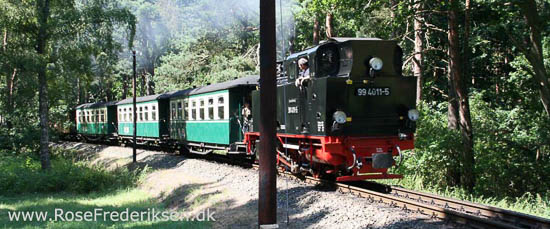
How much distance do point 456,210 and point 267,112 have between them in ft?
13.5

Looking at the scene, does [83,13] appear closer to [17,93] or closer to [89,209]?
[89,209]

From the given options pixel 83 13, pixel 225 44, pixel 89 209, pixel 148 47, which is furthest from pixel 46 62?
pixel 148 47

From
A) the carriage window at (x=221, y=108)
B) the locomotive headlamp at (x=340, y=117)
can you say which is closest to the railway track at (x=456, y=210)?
the locomotive headlamp at (x=340, y=117)

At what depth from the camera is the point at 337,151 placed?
31.4ft

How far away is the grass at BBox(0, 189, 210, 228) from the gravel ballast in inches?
22.1

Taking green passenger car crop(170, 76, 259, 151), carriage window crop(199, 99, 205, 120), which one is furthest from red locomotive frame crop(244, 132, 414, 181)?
carriage window crop(199, 99, 205, 120)

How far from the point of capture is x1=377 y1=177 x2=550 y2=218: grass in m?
10.5

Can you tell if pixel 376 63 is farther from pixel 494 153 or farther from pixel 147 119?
pixel 147 119

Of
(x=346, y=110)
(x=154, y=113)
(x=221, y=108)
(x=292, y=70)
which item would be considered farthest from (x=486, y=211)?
(x=154, y=113)

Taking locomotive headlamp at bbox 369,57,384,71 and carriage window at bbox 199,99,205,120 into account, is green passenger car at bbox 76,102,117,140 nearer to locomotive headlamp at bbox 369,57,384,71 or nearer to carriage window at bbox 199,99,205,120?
carriage window at bbox 199,99,205,120

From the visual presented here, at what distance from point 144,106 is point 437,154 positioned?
15.7 meters

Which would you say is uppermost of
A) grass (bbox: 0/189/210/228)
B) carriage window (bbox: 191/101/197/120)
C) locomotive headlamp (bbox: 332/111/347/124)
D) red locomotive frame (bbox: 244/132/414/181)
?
carriage window (bbox: 191/101/197/120)

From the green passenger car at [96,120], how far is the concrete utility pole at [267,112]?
25.0 metres

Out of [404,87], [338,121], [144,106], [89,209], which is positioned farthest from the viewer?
[144,106]
